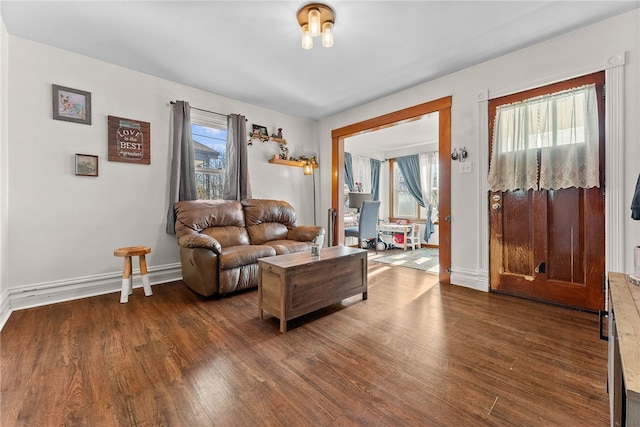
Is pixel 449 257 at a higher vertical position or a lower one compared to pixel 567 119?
lower

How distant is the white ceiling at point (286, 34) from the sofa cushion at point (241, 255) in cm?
207

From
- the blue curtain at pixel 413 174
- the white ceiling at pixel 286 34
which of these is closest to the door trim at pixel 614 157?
the white ceiling at pixel 286 34

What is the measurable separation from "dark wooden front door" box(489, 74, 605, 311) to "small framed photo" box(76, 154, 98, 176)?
434 centimetres

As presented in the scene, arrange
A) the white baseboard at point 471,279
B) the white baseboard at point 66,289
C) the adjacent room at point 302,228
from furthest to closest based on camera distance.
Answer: the white baseboard at point 471,279, the white baseboard at point 66,289, the adjacent room at point 302,228

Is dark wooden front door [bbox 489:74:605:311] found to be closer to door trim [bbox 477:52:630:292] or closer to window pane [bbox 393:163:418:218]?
door trim [bbox 477:52:630:292]

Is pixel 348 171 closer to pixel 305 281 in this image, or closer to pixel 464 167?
pixel 464 167

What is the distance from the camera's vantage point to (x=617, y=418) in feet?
2.80

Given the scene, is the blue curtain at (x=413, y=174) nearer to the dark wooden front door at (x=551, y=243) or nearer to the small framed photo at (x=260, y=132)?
the dark wooden front door at (x=551, y=243)

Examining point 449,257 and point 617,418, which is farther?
point 449,257

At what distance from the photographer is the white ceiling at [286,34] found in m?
2.13

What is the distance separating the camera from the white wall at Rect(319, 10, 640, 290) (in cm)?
220

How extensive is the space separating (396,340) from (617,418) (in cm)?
117

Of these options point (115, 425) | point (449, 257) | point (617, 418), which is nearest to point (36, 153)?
point (115, 425)

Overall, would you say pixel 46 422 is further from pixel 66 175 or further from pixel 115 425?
pixel 66 175
